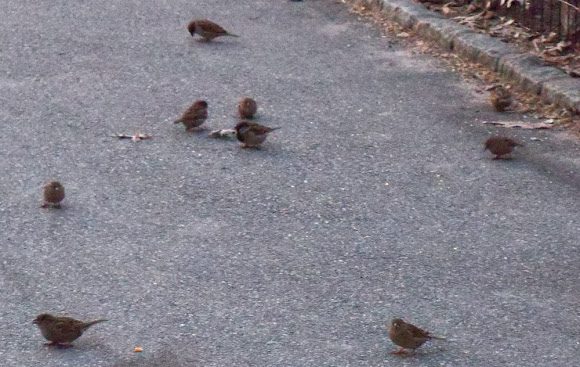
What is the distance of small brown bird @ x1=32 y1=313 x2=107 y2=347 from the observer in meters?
5.19

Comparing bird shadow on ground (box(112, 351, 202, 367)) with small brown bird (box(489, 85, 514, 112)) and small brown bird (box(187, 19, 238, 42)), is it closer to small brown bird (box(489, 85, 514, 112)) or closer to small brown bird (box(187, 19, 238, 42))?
small brown bird (box(489, 85, 514, 112))

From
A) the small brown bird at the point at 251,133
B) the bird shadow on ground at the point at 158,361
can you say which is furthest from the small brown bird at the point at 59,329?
the small brown bird at the point at 251,133

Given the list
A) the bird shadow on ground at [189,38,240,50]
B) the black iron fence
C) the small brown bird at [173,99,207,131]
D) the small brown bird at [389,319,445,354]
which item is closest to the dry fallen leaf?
the small brown bird at [173,99,207,131]

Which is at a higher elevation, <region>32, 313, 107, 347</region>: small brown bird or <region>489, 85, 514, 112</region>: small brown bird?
<region>489, 85, 514, 112</region>: small brown bird

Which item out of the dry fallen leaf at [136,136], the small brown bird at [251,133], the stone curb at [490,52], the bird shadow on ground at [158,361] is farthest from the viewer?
the stone curb at [490,52]

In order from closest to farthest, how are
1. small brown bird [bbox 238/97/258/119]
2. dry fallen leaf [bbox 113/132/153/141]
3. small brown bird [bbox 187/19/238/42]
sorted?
dry fallen leaf [bbox 113/132/153/141], small brown bird [bbox 238/97/258/119], small brown bird [bbox 187/19/238/42]

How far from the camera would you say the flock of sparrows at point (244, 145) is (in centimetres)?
515

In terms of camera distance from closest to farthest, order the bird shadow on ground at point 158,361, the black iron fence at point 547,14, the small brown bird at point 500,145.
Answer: the bird shadow on ground at point 158,361 < the small brown bird at point 500,145 < the black iron fence at point 547,14

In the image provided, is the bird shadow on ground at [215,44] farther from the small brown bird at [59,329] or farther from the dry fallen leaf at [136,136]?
the small brown bird at [59,329]

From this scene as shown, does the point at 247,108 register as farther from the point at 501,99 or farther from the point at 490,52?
the point at 490,52

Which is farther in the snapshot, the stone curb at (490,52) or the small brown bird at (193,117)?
the stone curb at (490,52)

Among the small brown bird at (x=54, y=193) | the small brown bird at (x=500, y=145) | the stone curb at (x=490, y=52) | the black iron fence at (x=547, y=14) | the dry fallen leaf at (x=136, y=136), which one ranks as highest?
the black iron fence at (x=547, y=14)

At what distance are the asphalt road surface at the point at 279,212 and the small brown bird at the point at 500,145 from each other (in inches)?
3.7

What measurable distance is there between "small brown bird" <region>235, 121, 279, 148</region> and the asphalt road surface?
2.8 inches
